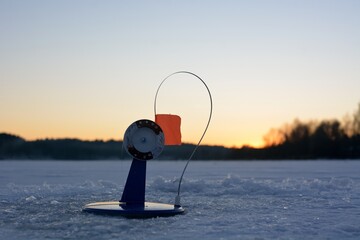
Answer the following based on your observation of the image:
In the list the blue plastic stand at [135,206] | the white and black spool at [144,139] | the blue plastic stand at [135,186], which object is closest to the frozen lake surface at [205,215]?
the blue plastic stand at [135,206]

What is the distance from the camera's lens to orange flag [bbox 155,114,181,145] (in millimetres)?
8805

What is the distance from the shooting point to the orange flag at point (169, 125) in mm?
8805

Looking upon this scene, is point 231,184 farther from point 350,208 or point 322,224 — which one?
point 322,224

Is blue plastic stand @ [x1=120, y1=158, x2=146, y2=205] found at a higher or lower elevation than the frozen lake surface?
higher

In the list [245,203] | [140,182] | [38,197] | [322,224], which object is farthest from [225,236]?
[38,197]

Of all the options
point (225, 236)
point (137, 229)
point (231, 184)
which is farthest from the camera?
point (231, 184)

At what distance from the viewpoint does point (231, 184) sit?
13.7 m

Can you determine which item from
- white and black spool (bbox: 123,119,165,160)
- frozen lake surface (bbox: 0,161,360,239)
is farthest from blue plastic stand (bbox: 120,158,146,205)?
frozen lake surface (bbox: 0,161,360,239)

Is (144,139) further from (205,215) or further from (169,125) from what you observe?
(205,215)

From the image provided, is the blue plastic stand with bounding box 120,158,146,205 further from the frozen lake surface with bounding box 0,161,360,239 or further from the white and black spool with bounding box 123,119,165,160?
the frozen lake surface with bounding box 0,161,360,239

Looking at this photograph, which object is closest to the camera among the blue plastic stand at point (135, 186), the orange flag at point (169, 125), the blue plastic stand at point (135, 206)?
the blue plastic stand at point (135, 206)

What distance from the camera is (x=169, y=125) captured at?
8820 millimetres

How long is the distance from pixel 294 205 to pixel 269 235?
11.5 feet

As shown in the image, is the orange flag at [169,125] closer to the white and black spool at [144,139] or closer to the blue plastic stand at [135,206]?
the white and black spool at [144,139]
